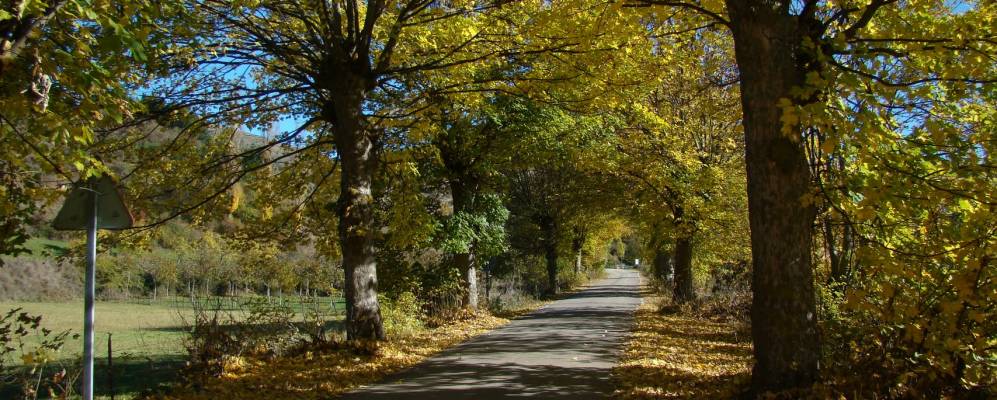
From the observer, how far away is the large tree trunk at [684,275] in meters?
20.3

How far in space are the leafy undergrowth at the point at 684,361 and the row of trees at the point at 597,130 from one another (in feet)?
4.73

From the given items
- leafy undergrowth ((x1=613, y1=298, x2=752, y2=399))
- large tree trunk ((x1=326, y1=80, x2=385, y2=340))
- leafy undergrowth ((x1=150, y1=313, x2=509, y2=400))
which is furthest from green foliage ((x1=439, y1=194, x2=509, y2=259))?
large tree trunk ((x1=326, y1=80, x2=385, y2=340))

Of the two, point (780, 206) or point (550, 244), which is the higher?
point (550, 244)

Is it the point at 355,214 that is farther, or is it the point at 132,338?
the point at 132,338

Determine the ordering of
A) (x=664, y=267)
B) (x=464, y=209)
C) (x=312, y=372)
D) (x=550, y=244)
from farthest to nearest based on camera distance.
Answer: (x=550, y=244) < (x=664, y=267) < (x=464, y=209) < (x=312, y=372)

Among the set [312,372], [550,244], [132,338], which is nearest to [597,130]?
[312,372]

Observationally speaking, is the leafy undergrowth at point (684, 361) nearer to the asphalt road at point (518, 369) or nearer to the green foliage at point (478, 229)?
the asphalt road at point (518, 369)

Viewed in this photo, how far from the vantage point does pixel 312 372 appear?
8539 mm

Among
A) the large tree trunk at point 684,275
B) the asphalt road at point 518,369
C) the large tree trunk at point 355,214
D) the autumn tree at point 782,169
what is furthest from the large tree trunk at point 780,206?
the large tree trunk at point 684,275

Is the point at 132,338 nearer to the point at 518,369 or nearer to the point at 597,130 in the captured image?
the point at 597,130

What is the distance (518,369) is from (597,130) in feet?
36.2

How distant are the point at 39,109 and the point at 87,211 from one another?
1071 millimetres

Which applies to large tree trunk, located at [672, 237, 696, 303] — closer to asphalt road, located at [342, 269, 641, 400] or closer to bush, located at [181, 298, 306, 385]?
asphalt road, located at [342, 269, 641, 400]

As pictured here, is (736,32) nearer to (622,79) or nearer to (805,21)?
(805,21)
